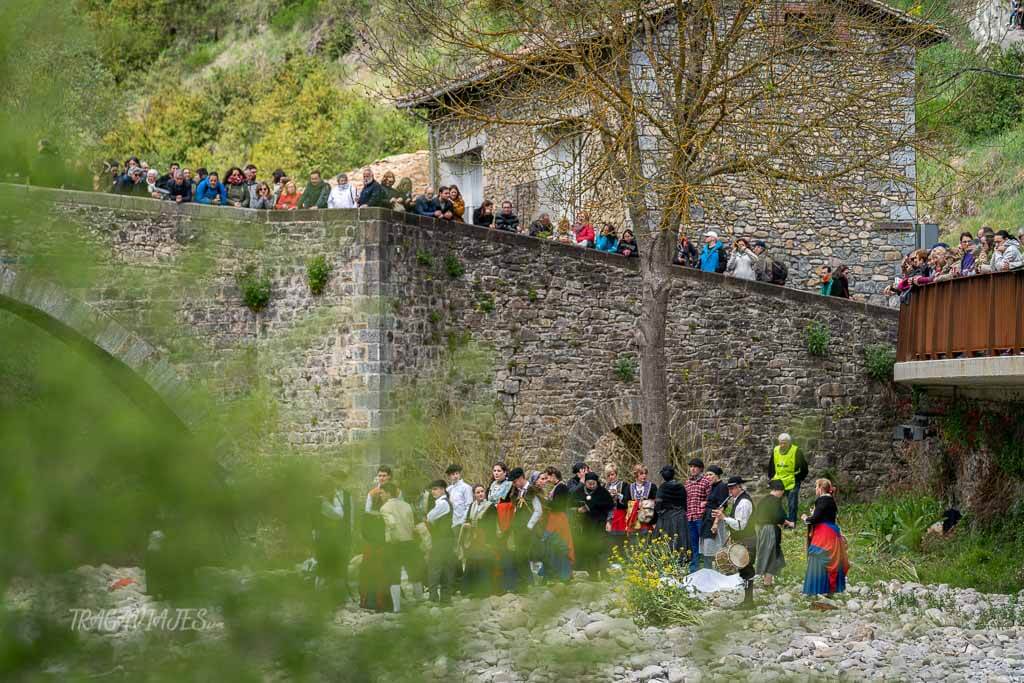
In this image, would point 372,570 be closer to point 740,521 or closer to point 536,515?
point 536,515

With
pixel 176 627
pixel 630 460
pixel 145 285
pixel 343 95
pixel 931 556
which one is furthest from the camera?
pixel 343 95

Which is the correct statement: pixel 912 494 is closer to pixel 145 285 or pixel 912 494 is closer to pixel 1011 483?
pixel 1011 483

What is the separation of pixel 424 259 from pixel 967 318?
19.5 ft

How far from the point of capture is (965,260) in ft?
52.7

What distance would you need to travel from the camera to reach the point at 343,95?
32.5 m

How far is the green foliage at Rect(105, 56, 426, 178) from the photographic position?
1219 inches

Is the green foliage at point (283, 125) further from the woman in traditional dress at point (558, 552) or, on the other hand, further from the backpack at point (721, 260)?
the woman in traditional dress at point (558, 552)

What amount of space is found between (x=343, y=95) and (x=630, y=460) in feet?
52.1

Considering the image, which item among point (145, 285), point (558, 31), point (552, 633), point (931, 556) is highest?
point (558, 31)

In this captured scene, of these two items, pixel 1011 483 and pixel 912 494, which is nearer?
pixel 1011 483

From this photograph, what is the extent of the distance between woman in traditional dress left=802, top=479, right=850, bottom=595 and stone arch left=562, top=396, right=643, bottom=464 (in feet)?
17.9

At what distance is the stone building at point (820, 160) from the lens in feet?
54.4

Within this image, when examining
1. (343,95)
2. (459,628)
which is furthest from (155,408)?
(343,95)

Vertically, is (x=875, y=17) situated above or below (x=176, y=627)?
above
